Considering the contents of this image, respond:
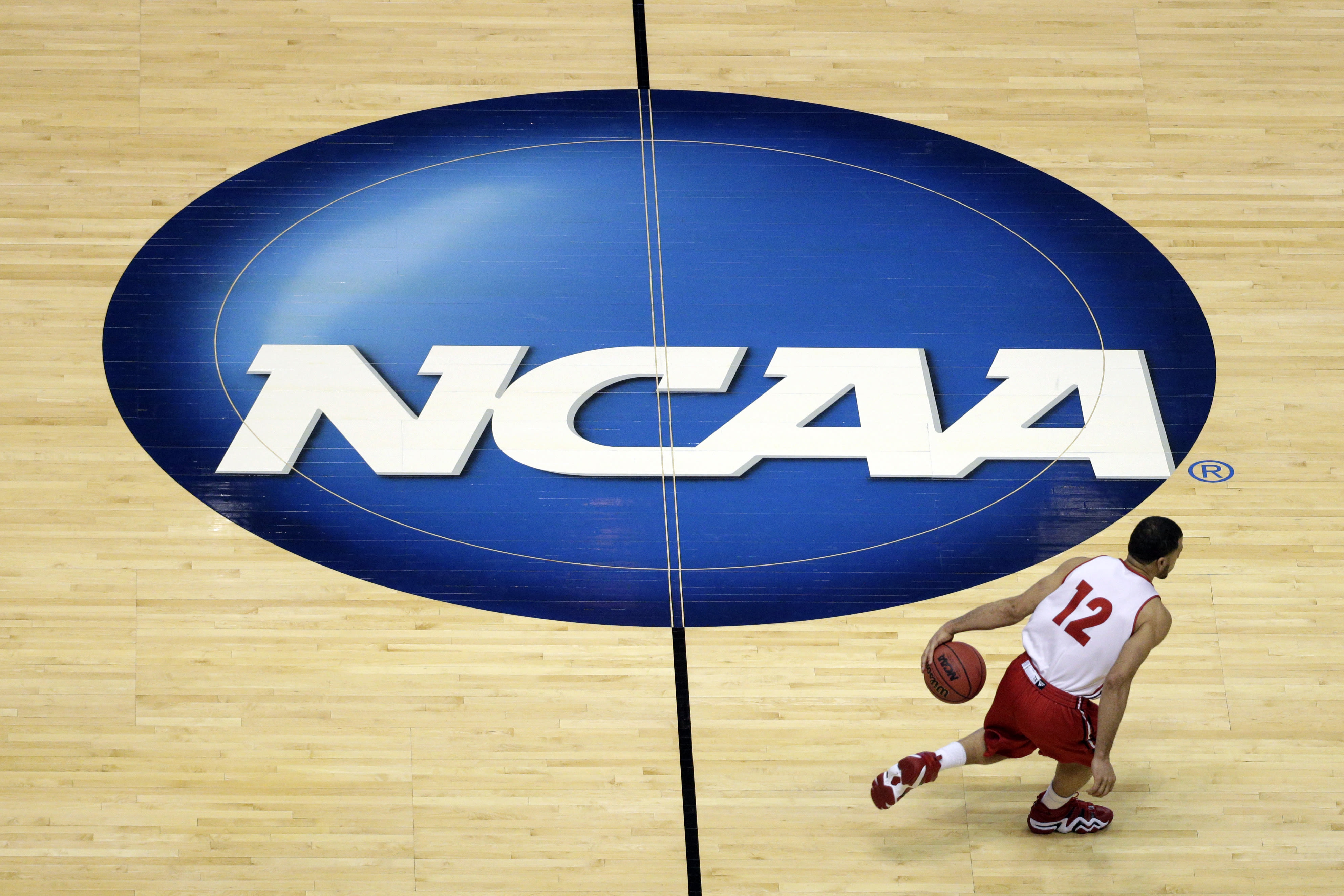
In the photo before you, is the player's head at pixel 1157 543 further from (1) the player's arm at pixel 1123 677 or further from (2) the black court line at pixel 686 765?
(2) the black court line at pixel 686 765

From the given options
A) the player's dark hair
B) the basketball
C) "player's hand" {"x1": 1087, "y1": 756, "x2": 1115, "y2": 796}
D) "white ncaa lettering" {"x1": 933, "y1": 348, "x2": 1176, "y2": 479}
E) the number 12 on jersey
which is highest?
"white ncaa lettering" {"x1": 933, "y1": 348, "x2": 1176, "y2": 479}

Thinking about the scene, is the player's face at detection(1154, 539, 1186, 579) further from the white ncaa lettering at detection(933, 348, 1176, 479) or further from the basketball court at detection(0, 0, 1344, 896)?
the white ncaa lettering at detection(933, 348, 1176, 479)

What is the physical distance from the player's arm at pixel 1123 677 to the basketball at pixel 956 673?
17.3 inches

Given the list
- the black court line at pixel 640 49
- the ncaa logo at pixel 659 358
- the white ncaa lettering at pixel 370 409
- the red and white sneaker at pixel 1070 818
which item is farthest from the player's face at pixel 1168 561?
the black court line at pixel 640 49

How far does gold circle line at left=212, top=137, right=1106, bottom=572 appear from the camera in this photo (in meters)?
5.75

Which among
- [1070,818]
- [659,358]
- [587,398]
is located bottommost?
[1070,818]

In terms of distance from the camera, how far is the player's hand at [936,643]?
473cm

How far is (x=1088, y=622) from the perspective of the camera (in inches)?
175

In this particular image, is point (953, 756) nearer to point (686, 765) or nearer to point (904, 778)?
point (904, 778)

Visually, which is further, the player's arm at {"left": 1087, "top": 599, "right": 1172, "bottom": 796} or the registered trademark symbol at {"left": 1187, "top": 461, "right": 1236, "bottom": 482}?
the registered trademark symbol at {"left": 1187, "top": 461, "right": 1236, "bottom": 482}

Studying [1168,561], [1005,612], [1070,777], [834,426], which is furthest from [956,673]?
[834,426]

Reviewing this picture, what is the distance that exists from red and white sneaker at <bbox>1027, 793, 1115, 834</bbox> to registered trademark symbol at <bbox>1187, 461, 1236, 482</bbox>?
1.75 meters

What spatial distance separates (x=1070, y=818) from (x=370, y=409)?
3391 mm

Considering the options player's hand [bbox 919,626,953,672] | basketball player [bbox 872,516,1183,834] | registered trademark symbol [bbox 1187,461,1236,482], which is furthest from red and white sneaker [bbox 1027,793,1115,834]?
registered trademark symbol [bbox 1187,461,1236,482]
